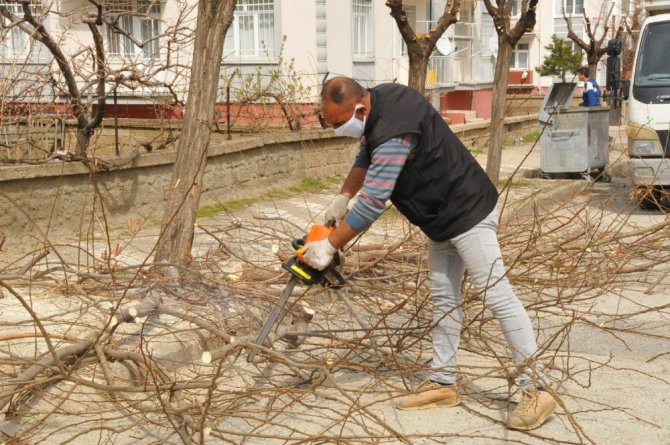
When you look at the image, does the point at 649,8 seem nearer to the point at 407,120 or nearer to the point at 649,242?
the point at 649,242

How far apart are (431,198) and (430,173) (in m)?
0.13

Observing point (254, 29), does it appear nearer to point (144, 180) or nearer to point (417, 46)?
point (417, 46)

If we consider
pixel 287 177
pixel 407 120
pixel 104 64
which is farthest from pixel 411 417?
pixel 287 177

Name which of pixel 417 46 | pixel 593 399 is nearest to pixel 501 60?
pixel 417 46

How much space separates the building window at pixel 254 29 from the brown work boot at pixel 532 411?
20.0 meters

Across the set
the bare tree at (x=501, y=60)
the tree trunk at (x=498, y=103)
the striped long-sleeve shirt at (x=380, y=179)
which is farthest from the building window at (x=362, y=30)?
the striped long-sleeve shirt at (x=380, y=179)

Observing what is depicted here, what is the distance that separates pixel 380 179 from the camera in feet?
16.2

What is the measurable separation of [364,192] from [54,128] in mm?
7125

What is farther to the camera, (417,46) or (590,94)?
(590,94)

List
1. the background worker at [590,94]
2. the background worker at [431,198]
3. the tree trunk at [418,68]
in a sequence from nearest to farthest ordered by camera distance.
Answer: the background worker at [431,198], the tree trunk at [418,68], the background worker at [590,94]

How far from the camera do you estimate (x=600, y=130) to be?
1584cm

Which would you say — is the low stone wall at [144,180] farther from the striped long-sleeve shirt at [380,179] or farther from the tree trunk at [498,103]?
the tree trunk at [498,103]

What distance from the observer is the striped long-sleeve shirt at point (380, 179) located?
4.93 meters

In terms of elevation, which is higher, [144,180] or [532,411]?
[144,180]
